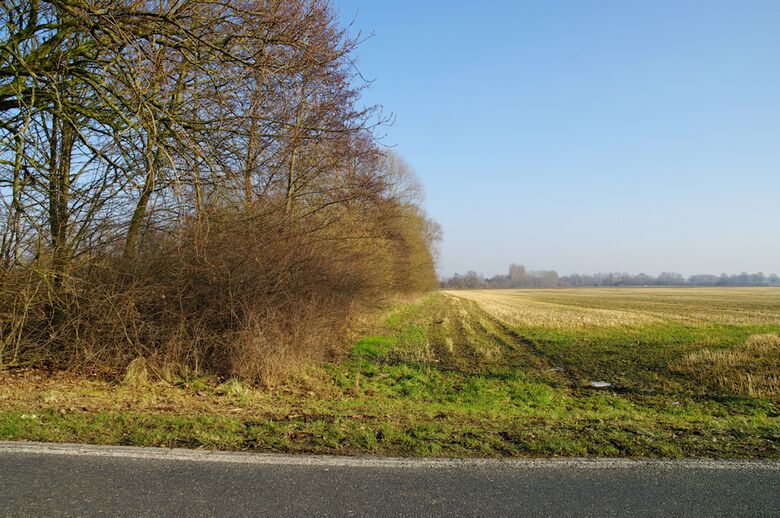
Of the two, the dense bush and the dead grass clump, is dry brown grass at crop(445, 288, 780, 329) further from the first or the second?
the dense bush

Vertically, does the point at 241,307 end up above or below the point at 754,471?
above

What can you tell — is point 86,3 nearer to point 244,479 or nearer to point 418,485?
point 244,479

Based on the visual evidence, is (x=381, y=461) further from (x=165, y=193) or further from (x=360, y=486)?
(x=165, y=193)

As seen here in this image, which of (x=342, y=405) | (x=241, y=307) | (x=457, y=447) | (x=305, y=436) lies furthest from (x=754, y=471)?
(x=241, y=307)

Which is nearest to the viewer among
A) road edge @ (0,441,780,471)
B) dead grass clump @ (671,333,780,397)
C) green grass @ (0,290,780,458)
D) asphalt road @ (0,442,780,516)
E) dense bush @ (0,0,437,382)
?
asphalt road @ (0,442,780,516)

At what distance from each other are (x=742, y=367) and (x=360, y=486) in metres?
13.7

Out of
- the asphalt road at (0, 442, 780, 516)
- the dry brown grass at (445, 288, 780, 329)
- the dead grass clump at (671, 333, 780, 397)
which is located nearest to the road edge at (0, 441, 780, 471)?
the asphalt road at (0, 442, 780, 516)

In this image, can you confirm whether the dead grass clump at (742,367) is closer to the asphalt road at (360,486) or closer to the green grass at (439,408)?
the green grass at (439,408)

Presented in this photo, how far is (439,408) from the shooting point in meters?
8.49

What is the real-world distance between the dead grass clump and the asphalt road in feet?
27.9

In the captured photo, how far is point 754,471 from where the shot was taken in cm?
454

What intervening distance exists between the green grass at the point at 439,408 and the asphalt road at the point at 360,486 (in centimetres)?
42

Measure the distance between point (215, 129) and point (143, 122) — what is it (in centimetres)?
142

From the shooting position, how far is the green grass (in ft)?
17.6
